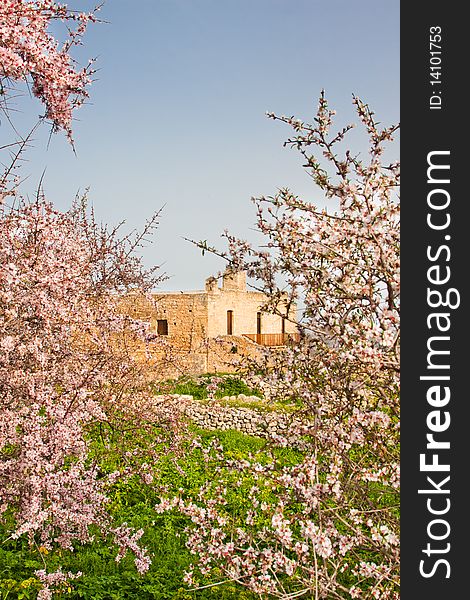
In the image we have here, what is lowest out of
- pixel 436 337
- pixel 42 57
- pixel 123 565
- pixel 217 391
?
pixel 123 565

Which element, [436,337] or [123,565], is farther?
[123,565]

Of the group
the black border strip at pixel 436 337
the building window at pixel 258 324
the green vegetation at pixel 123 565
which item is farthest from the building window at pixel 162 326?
the black border strip at pixel 436 337

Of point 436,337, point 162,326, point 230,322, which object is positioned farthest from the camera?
point 230,322

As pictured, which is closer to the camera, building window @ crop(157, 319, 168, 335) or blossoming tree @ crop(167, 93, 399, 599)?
blossoming tree @ crop(167, 93, 399, 599)

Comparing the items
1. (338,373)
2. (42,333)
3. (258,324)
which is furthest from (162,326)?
(338,373)

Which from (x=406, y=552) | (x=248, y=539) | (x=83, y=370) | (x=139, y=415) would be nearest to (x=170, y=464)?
(x=139, y=415)

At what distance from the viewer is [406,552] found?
107 inches

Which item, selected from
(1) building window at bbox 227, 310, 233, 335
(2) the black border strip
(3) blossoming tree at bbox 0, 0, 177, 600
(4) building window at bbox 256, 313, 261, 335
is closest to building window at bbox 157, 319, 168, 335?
(1) building window at bbox 227, 310, 233, 335

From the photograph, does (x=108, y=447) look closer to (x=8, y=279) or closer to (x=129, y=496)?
(x=129, y=496)

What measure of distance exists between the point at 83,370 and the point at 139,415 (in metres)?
1.92

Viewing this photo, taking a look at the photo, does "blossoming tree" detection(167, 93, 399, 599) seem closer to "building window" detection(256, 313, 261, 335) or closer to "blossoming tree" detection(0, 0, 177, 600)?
"blossoming tree" detection(0, 0, 177, 600)

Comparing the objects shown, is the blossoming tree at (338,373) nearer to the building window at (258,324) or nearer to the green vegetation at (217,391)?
the green vegetation at (217,391)

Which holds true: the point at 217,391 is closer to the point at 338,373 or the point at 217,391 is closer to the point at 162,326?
the point at 162,326

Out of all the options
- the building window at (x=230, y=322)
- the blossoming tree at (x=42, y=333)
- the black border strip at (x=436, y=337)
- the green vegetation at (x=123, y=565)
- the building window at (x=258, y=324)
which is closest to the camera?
the black border strip at (x=436, y=337)
